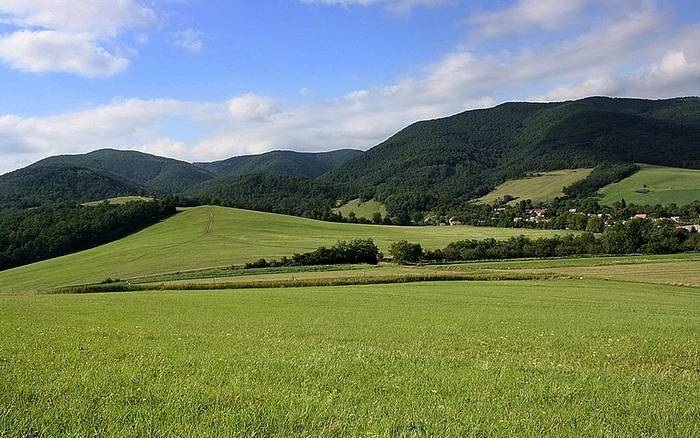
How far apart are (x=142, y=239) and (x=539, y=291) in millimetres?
114274

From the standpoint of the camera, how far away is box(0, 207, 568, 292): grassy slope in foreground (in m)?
100

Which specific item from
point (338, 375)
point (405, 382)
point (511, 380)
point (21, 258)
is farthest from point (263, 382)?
point (21, 258)

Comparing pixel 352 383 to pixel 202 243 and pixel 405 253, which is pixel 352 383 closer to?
pixel 405 253

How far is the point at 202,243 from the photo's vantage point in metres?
126

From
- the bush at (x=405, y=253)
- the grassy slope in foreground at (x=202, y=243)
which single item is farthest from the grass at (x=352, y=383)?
the grassy slope in foreground at (x=202, y=243)

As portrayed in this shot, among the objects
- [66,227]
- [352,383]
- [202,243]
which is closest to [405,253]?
[202,243]

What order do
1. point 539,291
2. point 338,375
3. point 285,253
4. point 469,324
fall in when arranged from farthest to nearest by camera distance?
1. point 285,253
2. point 539,291
3. point 469,324
4. point 338,375

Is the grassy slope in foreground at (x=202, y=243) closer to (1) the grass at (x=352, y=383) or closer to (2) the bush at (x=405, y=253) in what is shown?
(2) the bush at (x=405, y=253)

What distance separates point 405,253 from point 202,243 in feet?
163

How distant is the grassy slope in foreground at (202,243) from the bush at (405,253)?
11.3 m

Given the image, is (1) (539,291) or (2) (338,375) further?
(1) (539,291)

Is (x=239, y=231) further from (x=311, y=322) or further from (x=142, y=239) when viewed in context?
(x=311, y=322)

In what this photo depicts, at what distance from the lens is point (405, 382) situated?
33.2 feet

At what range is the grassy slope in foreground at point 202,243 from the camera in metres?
100
